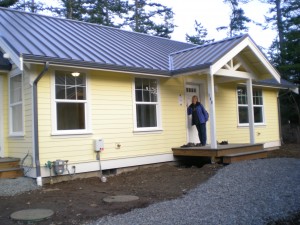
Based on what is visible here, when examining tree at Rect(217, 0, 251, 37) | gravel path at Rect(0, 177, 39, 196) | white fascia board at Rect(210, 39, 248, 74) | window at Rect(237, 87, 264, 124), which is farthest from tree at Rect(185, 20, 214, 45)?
gravel path at Rect(0, 177, 39, 196)

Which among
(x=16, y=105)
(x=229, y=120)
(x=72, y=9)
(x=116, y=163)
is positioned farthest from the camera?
(x=72, y=9)

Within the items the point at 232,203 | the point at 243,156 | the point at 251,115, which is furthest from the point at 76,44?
the point at 251,115

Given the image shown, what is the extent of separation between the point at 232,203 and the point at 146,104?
5.45 meters

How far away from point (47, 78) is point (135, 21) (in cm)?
2261

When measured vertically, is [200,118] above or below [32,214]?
above

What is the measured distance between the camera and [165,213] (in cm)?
534

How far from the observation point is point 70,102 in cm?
888

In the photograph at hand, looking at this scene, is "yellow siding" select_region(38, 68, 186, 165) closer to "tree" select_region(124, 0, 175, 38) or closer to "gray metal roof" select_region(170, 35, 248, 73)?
"gray metal roof" select_region(170, 35, 248, 73)

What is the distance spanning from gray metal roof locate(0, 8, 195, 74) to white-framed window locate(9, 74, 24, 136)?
3.82 feet

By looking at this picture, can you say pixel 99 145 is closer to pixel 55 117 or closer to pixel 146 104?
pixel 55 117

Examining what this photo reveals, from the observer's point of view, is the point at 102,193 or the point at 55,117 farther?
the point at 55,117

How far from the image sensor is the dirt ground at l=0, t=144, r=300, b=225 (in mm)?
5609

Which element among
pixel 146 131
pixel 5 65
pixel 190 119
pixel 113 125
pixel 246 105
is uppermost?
pixel 5 65

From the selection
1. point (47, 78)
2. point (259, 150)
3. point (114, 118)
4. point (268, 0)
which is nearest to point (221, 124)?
point (259, 150)
